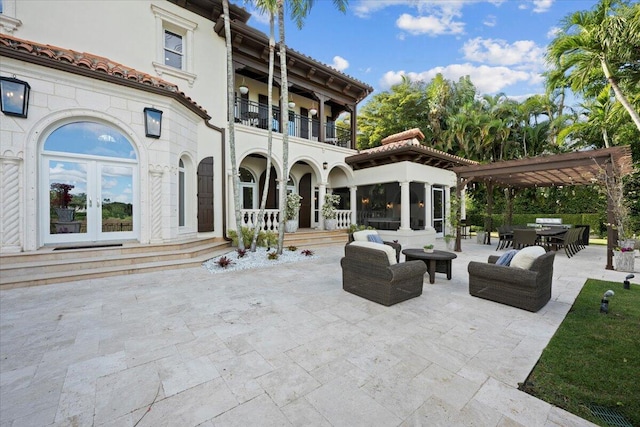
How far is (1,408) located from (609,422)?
4.56 m

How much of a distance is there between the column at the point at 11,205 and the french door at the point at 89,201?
0.48 m

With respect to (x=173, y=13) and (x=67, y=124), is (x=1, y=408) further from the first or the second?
(x=173, y=13)

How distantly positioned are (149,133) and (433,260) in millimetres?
7844

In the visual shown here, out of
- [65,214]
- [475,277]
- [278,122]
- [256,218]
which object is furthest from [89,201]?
[475,277]

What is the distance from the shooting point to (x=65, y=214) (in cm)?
641

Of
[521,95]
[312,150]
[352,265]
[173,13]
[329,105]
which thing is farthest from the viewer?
[521,95]

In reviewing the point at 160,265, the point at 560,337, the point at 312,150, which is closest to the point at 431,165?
the point at 312,150

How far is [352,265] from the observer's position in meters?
4.67

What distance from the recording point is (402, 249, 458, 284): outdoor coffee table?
17.8ft

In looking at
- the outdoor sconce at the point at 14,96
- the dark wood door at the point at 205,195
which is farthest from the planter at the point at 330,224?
the outdoor sconce at the point at 14,96

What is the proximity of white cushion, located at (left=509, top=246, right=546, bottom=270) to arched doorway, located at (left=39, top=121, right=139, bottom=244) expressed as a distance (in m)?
8.77

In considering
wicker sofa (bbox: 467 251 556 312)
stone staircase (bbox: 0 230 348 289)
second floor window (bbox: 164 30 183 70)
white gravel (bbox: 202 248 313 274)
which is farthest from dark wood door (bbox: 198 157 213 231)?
wicker sofa (bbox: 467 251 556 312)

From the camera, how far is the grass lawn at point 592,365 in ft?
6.83

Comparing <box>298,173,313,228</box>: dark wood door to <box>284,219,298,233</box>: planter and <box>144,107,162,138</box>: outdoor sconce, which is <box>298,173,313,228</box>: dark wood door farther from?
<box>144,107,162,138</box>: outdoor sconce
